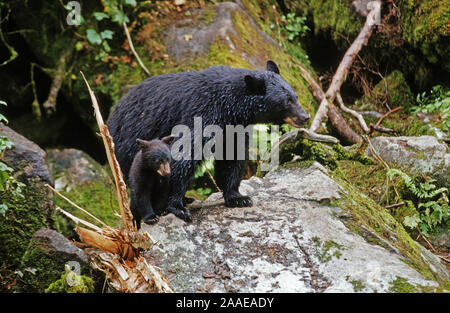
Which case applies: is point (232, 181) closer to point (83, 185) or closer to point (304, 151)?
point (304, 151)

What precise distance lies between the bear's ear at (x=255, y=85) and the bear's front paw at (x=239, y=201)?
3.95ft

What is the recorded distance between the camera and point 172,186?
5.08 meters

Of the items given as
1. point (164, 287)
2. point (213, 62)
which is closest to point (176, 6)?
point (213, 62)

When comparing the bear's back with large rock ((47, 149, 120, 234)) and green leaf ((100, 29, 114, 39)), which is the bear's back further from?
green leaf ((100, 29, 114, 39))

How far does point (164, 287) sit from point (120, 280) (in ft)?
1.35

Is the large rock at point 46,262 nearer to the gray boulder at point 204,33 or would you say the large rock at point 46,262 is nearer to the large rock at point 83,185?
the large rock at point 83,185

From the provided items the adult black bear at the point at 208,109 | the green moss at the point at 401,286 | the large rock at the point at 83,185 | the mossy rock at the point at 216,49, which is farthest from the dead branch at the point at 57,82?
the green moss at the point at 401,286

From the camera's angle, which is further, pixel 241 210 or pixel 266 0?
pixel 266 0

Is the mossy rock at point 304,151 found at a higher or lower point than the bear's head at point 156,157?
lower

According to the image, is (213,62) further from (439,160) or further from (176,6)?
(439,160)

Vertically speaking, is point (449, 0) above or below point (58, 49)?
above

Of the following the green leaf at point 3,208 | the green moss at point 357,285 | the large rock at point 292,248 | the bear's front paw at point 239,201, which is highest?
the green moss at point 357,285

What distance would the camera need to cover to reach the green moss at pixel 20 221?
5.48m

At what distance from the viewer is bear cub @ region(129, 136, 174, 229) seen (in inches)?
187
